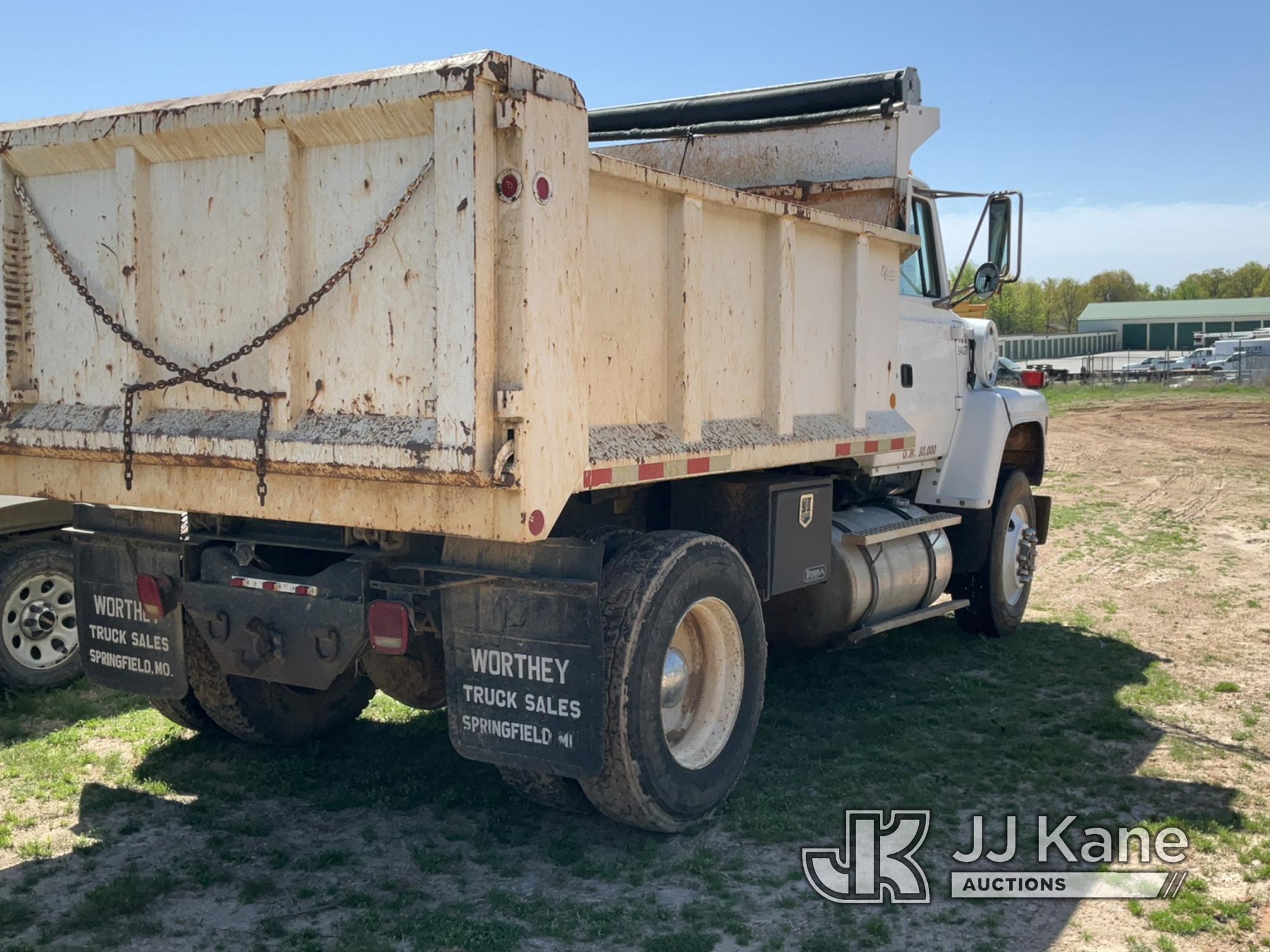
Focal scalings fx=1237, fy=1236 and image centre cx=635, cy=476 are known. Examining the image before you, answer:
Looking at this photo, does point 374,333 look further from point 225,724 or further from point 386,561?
point 225,724

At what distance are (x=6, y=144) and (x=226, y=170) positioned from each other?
1.17 m

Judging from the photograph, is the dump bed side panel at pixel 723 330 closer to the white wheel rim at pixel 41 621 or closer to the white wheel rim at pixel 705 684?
the white wheel rim at pixel 705 684

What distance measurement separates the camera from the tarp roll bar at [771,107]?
24.6 ft

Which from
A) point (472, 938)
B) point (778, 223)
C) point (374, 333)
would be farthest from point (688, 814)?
point (778, 223)

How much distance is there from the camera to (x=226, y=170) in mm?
4555

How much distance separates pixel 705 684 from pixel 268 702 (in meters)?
2.08

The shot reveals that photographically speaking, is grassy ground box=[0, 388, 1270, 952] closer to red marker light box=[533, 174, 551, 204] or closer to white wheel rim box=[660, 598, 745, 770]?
white wheel rim box=[660, 598, 745, 770]

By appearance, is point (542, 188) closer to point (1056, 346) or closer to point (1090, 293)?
point (1056, 346)

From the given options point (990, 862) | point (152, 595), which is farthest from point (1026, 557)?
point (152, 595)

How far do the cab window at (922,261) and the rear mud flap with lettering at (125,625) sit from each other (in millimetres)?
4548

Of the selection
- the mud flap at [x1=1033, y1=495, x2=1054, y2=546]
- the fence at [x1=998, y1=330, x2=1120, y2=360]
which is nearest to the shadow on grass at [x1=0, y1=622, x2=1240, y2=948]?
the mud flap at [x1=1033, y1=495, x2=1054, y2=546]

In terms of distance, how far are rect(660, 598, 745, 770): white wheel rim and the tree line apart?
106m

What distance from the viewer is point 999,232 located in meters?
7.75

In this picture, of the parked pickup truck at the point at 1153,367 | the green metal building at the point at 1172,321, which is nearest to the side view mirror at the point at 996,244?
the parked pickup truck at the point at 1153,367
